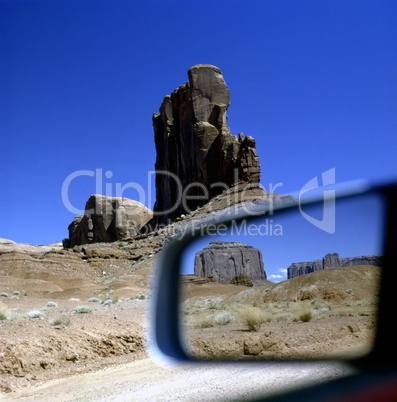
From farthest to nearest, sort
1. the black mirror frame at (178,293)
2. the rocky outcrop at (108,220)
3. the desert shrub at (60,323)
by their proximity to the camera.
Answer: the rocky outcrop at (108,220) → the desert shrub at (60,323) → the black mirror frame at (178,293)

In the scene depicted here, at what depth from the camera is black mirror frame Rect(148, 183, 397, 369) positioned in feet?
6.82

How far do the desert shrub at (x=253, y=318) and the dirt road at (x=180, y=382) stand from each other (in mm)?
215

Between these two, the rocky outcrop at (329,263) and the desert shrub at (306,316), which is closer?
the rocky outcrop at (329,263)

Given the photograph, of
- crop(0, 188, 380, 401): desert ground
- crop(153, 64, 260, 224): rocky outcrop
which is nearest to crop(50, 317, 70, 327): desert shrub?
crop(0, 188, 380, 401): desert ground

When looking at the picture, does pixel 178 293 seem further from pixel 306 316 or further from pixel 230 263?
pixel 306 316

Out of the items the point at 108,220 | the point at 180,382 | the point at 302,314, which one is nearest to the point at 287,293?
the point at 302,314

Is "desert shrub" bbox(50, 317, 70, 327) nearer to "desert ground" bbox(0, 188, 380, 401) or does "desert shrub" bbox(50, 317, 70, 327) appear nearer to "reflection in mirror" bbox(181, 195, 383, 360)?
"desert ground" bbox(0, 188, 380, 401)

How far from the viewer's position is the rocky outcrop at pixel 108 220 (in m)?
126

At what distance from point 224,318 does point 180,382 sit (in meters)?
3.49

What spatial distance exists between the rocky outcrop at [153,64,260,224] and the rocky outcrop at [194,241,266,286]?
220 ft

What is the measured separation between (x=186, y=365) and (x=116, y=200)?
136181 mm

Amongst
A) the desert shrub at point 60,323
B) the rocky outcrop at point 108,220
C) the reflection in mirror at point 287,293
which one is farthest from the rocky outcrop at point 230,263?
the rocky outcrop at point 108,220

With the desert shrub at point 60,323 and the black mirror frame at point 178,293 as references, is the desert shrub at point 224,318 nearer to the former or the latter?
the black mirror frame at point 178,293

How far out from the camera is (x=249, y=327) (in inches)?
97.7
